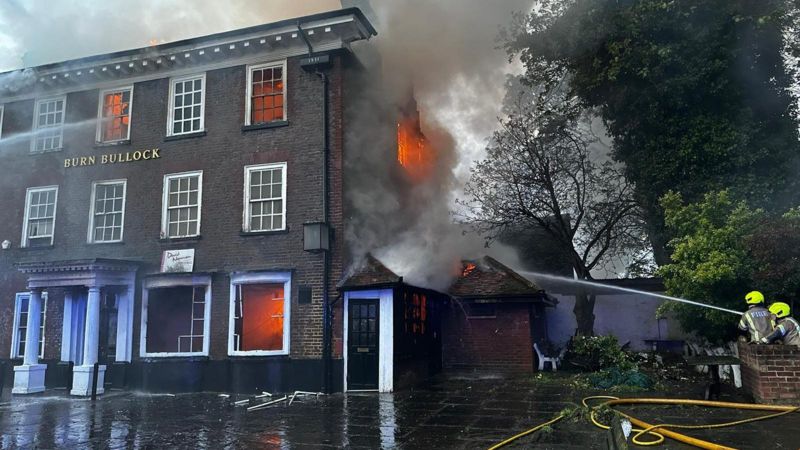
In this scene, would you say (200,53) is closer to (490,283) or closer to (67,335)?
(67,335)

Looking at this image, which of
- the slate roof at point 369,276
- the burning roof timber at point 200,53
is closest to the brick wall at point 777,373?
the slate roof at point 369,276

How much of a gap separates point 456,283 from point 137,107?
10.5 meters

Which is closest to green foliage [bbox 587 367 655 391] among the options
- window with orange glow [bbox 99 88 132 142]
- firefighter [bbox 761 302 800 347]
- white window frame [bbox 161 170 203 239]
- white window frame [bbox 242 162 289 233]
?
firefighter [bbox 761 302 800 347]

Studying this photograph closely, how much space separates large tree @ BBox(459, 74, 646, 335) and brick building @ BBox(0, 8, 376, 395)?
6.68 m

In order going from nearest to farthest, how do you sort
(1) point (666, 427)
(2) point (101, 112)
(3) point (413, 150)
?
1. (1) point (666, 427)
2. (2) point (101, 112)
3. (3) point (413, 150)

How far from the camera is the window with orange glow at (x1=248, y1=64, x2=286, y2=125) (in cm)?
1430

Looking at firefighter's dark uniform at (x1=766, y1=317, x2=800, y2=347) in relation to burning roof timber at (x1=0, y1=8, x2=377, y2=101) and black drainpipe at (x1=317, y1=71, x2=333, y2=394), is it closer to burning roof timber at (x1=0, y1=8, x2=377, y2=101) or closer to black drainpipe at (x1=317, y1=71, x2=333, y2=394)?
black drainpipe at (x1=317, y1=71, x2=333, y2=394)

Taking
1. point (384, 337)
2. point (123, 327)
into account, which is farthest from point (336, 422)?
point (123, 327)

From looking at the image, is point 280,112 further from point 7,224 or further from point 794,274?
point 794,274

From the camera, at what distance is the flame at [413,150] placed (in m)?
16.0

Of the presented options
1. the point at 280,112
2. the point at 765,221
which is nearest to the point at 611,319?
the point at 765,221

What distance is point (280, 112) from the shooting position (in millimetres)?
14242

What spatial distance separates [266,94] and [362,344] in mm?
7051

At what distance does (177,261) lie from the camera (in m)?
14.1
